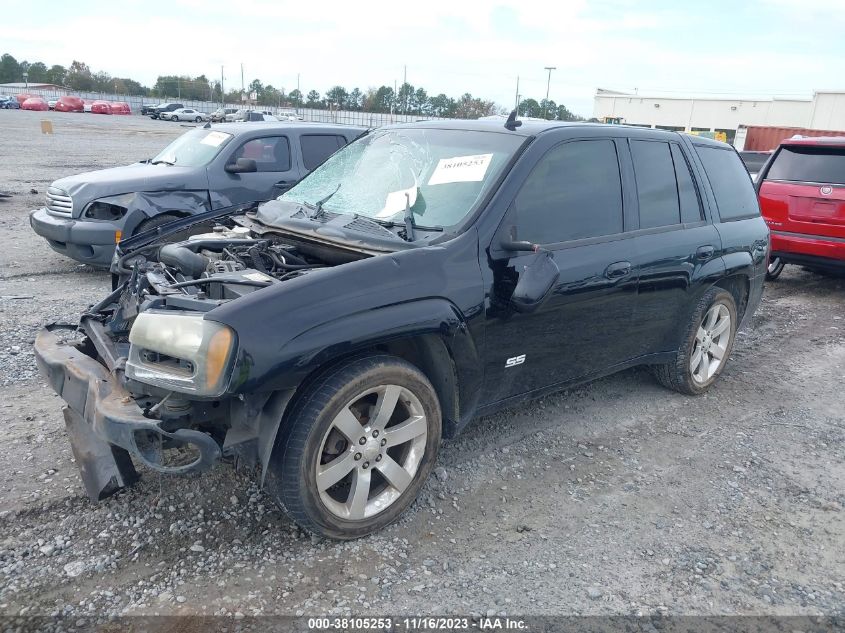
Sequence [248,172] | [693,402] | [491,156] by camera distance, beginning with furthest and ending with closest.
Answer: [248,172] → [693,402] → [491,156]

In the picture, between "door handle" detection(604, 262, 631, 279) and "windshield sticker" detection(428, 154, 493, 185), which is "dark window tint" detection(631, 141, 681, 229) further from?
"windshield sticker" detection(428, 154, 493, 185)

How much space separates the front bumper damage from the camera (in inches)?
103

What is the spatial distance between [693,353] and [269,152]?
18.2 ft

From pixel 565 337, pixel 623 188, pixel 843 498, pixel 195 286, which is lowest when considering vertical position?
pixel 843 498

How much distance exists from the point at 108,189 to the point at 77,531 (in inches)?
204

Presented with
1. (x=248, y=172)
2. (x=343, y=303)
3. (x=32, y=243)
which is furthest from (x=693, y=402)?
(x=32, y=243)

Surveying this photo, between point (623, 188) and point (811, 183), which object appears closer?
point (623, 188)

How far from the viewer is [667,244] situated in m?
4.14

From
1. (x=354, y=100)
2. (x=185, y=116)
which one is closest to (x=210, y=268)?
(x=185, y=116)

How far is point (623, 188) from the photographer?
397cm

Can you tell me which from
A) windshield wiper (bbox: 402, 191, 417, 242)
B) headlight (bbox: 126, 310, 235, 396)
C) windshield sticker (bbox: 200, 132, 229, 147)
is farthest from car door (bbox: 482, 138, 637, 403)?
windshield sticker (bbox: 200, 132, 229, 147)

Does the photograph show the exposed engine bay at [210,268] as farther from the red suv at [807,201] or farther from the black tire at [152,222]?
the red suv at [807,201]

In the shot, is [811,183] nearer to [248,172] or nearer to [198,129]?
[248,172]

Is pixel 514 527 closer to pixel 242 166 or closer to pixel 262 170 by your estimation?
pixel 242 166
